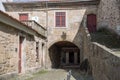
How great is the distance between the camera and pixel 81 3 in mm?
24750

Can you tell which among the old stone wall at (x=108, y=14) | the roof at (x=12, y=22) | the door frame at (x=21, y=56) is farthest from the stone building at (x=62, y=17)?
the door frame at (x=21, y=56)

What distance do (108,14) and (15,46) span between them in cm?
958

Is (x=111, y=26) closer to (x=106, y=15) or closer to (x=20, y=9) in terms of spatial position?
(x=106, y=15)

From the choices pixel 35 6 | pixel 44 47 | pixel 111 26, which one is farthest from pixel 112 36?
pixel 35 6

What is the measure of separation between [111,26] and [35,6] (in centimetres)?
847

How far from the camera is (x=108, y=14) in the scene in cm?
2095

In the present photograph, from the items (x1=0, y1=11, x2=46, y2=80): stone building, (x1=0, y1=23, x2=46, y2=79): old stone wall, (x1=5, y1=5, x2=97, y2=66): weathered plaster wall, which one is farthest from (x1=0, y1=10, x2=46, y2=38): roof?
(x1=5, y1=5, x2=97, y2=66): weathered plaster wall

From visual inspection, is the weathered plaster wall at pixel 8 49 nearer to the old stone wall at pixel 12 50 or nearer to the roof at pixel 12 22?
the old stone wall at pixel 12 50

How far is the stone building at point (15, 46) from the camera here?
1182 centimetres

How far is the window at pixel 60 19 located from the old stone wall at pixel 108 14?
322cm

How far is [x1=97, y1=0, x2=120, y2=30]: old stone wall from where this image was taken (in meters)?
18.6

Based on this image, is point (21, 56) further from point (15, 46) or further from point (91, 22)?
point (91, 22)

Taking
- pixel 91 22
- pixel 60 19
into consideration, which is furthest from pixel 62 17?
pixel 91 22

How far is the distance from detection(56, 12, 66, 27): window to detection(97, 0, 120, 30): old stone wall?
3221 millimetres
